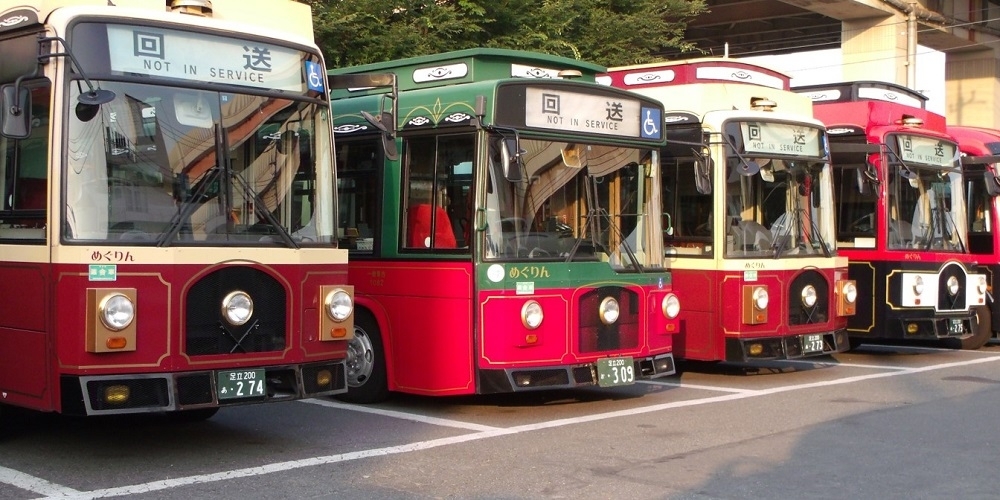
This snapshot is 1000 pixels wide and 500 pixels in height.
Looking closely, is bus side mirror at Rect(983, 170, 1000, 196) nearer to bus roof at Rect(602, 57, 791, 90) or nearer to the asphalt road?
bus roof at Rect(602, 57, 791, 90)

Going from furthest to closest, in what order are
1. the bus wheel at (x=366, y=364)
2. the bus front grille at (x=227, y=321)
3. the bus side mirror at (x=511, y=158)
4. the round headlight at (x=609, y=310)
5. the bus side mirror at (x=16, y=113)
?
the bus wheel at (x=366, y=364) < the round headlight at (x=609, y=310) < the bus side mirror at (x=511, y=158) < the bus front grille at (x=227, y=321) < the bus side mirror at (x=16, y=113)

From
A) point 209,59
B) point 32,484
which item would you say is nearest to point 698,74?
point 209,59

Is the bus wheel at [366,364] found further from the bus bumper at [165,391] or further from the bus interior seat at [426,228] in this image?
the bus bumper at [165,391]

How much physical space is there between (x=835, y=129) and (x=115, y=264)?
1020cm

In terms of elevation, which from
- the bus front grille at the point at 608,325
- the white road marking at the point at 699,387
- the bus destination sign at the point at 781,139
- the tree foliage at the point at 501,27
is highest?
the tree foliage at the point at 501,27

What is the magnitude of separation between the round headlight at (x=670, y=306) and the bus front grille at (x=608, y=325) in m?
0.43

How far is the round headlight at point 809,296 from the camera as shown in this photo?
13523 mm

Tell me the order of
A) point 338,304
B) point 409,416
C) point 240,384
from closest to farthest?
point 240,384 → point 338,304 → point 409,416

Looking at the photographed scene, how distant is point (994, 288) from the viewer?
17.5m

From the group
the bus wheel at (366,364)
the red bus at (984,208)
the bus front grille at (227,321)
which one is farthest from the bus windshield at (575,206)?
the red bus at (984,208)

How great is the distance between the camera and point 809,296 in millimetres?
13570

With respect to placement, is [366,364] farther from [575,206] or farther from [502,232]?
[575,206]

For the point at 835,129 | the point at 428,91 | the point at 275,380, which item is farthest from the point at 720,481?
the point at 835,129

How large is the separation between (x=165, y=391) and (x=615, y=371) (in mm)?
4347
